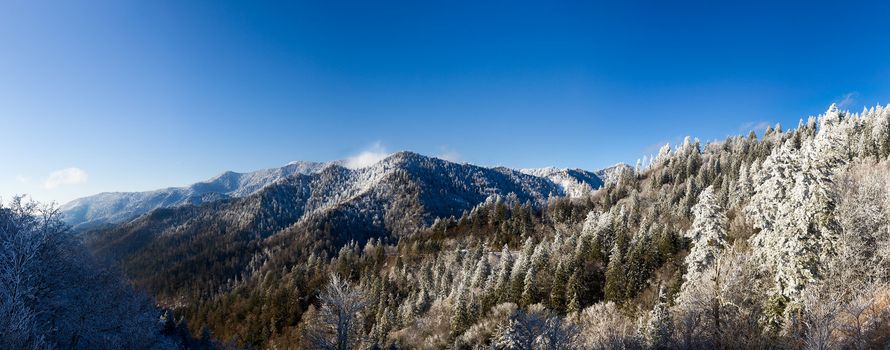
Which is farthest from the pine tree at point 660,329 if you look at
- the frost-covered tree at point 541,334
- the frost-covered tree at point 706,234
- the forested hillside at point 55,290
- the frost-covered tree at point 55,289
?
the frost-covered tree at point 55,289

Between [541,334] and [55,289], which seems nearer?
[55,289]

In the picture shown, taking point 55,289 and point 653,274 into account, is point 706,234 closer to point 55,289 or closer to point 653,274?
point 653,274

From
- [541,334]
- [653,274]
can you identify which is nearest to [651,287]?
[653,274]

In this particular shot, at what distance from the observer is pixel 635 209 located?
138 meters

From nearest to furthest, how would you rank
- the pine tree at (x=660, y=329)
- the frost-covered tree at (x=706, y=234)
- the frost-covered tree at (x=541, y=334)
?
the frost-covered tree at (x=706, y=234)
the frost-covered tree at (x=541, y=334)
the pine tree at (x=660, y=329)

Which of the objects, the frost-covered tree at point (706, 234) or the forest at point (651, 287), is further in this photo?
the frost-covered tree at point (706, 234)

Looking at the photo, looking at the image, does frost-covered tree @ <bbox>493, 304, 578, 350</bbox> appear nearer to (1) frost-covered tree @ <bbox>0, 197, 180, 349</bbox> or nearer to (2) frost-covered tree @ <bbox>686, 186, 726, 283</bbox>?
(2) frost-covered tree @ <bbox>686, 186, 726, 283</bbox>

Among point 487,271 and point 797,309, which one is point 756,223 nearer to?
point 797,309

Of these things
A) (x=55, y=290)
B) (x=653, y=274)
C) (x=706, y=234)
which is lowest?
(x=55, y=290)

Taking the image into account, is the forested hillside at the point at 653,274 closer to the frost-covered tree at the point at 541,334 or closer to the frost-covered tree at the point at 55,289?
the frost-covered tree at the point at 541,334

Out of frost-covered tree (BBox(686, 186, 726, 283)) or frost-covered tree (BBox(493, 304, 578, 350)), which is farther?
frost-covered tree (BBox(493, 304, 578, 350))

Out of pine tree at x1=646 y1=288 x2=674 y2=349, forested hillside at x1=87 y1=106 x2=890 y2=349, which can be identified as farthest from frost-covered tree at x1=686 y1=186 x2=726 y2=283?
pine tree at x1=646 y1=288 x2=674 y2=349

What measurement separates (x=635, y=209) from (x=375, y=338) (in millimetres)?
97640

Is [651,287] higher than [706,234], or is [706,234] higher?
[706,234]
